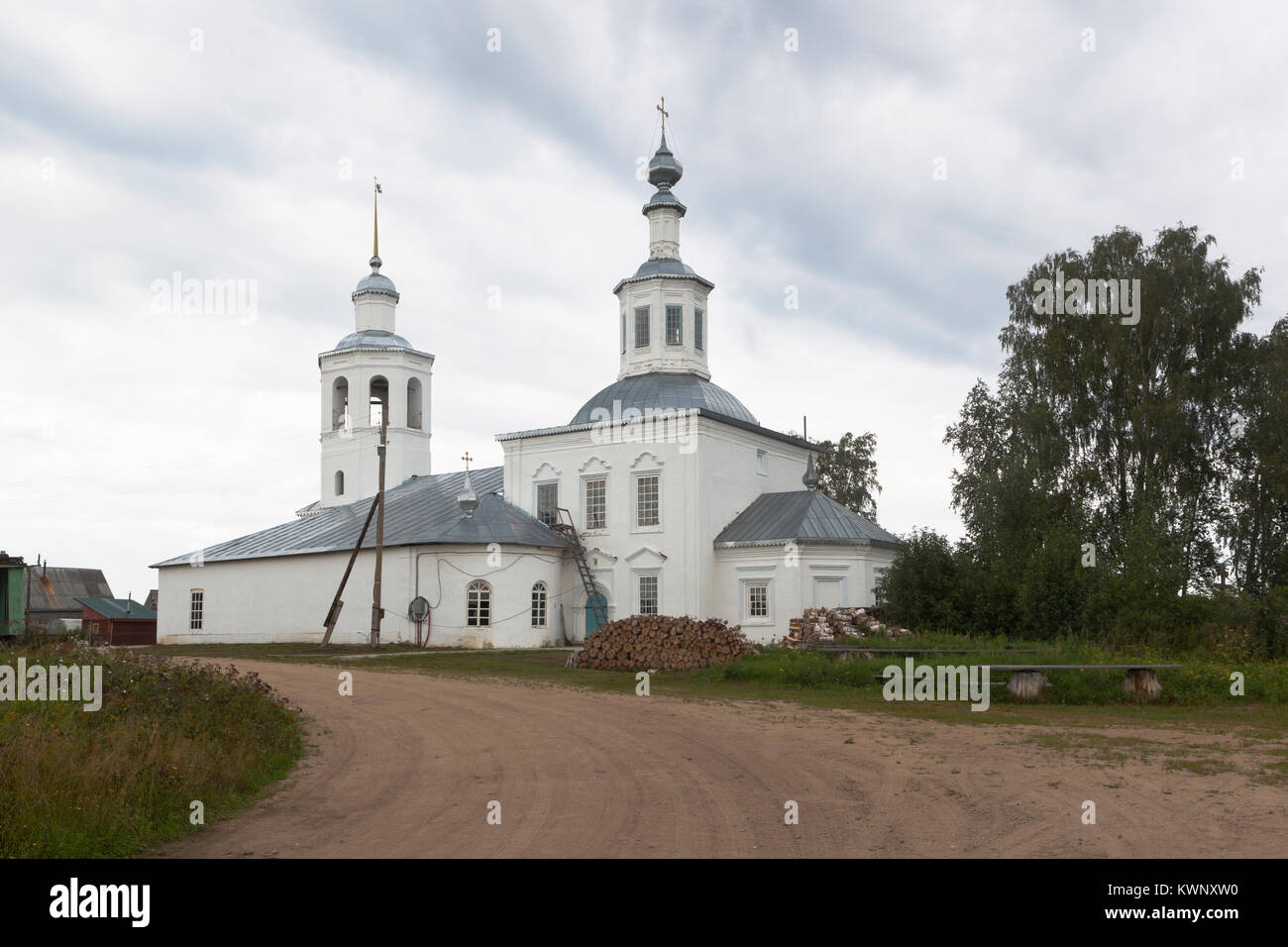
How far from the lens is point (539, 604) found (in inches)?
1293

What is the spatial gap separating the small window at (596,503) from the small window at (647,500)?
3.71ft

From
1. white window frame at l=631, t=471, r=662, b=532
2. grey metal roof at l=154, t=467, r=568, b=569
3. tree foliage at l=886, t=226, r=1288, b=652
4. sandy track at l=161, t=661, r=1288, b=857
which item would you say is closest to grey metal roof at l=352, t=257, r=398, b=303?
grey metal roof at l=154, t=467, r=568, b=569

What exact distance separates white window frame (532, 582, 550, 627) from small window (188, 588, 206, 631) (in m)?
13.5

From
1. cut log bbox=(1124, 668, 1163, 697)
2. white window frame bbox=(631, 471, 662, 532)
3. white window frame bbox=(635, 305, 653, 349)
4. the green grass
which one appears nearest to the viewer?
the green grass

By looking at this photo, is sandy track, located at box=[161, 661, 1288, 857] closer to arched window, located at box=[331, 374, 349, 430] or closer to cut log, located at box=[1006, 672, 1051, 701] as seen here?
cut log, located at box=[1006, 672, 1051, 701]

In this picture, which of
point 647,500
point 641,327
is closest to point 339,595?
point 647,500

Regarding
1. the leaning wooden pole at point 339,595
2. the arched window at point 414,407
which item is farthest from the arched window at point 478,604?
the arched window at point 414,407

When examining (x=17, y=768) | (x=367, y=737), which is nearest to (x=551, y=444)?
(x=367, y=737)

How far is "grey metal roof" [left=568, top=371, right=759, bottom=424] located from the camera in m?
34.8

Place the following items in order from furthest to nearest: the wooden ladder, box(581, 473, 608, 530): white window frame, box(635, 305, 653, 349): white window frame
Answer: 1. box(635, 305, 653, 349): white window frame
2. box(581, 473, 608, 530): white window frame
3. the wooden ladder

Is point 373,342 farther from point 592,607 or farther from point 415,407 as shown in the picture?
point 592,607

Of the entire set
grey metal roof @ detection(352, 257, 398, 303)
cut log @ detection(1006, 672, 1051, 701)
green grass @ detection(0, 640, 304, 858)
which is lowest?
cut log @ detection(1006, 672, 1051, 701)

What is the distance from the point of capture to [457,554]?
105 ft
